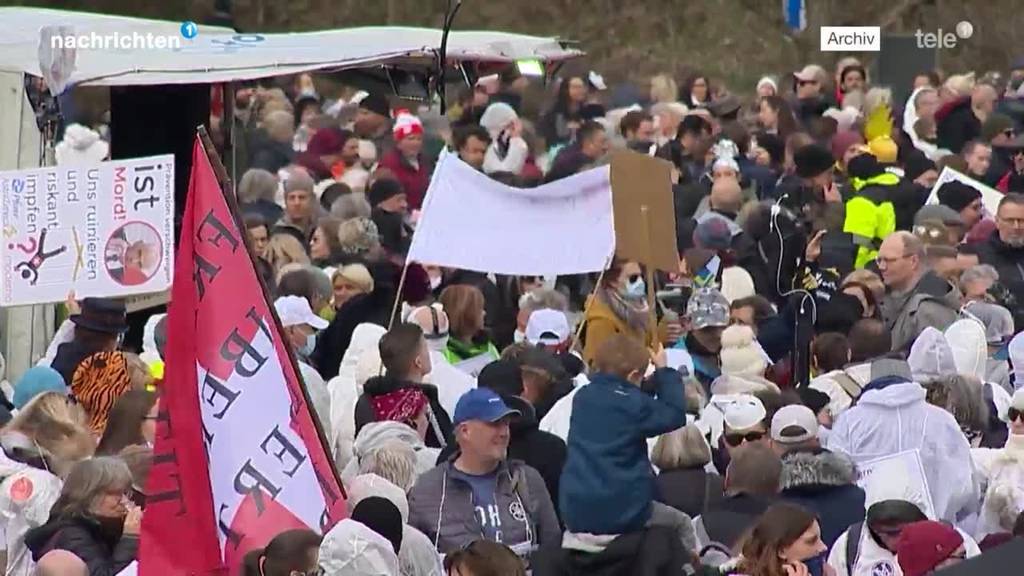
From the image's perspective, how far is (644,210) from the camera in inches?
419

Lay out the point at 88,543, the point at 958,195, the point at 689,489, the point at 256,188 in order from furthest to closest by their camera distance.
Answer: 1. the point at 256,188
2. the point at 958,195
3. the point at 689,489
4. the point at 88,543

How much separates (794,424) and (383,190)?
21.6 ft

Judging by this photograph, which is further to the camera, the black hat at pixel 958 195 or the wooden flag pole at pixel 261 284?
the black hat at pixel 958 195

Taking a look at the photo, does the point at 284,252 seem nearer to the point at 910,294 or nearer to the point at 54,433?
the point at 910,294

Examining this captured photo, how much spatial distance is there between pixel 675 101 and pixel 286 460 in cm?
1487

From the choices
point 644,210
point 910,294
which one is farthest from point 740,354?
point 910,294

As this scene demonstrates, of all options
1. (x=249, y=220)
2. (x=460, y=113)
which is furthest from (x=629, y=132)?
(x=249, y=220)

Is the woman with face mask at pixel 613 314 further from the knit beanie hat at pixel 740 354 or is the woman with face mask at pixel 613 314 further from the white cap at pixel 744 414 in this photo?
Answer: the white cap at pixel 744 414

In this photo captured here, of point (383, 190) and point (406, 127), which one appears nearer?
point (383, 190)

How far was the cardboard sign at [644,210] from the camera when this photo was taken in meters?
10.6

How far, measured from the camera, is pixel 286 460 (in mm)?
7559

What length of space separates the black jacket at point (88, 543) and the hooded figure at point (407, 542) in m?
0.76

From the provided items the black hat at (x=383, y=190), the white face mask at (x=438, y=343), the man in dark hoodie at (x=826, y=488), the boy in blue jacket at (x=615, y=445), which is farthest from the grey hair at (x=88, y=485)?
the black hat at (x=383, y=190)

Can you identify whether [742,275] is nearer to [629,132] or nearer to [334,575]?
[629,132]
